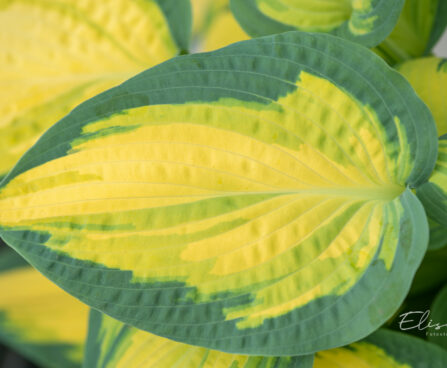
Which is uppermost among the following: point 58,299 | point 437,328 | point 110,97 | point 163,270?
point 110,97

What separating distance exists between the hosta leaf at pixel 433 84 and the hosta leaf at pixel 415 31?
82 millimetres

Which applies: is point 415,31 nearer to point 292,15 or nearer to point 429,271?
point 292,15

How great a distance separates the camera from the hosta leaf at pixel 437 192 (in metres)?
0.39

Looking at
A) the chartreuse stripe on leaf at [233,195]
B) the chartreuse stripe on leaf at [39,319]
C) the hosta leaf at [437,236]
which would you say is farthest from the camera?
the chartreuse stripe on leaf at [39,319]

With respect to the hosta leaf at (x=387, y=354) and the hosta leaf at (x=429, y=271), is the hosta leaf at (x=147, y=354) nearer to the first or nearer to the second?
the hosta leaf at (x=387, y=354)

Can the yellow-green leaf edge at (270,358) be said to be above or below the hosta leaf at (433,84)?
below

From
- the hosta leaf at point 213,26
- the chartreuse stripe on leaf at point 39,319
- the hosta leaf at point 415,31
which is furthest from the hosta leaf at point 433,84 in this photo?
the chartreuse stripe on leaf at point 39,319

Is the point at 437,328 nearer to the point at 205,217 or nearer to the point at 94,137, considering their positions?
the point at 205,217

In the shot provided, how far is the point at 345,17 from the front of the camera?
20.5 inches

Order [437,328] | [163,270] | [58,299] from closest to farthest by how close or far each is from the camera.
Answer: [163,270] < [437,328] < [58,299]

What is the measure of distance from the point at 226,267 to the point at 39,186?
0.16 m

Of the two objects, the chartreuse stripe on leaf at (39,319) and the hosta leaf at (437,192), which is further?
the chartreuse stripe on leaf at (39,319)

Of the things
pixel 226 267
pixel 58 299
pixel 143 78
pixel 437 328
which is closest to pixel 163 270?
Result: pixel 226 267

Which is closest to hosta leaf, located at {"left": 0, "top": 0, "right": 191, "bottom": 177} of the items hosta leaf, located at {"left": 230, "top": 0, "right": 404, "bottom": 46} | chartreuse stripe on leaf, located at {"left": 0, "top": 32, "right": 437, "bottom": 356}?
hosta leaf, located at {"left": 230, "top": 0, "right": 404, "bottom": 46}
